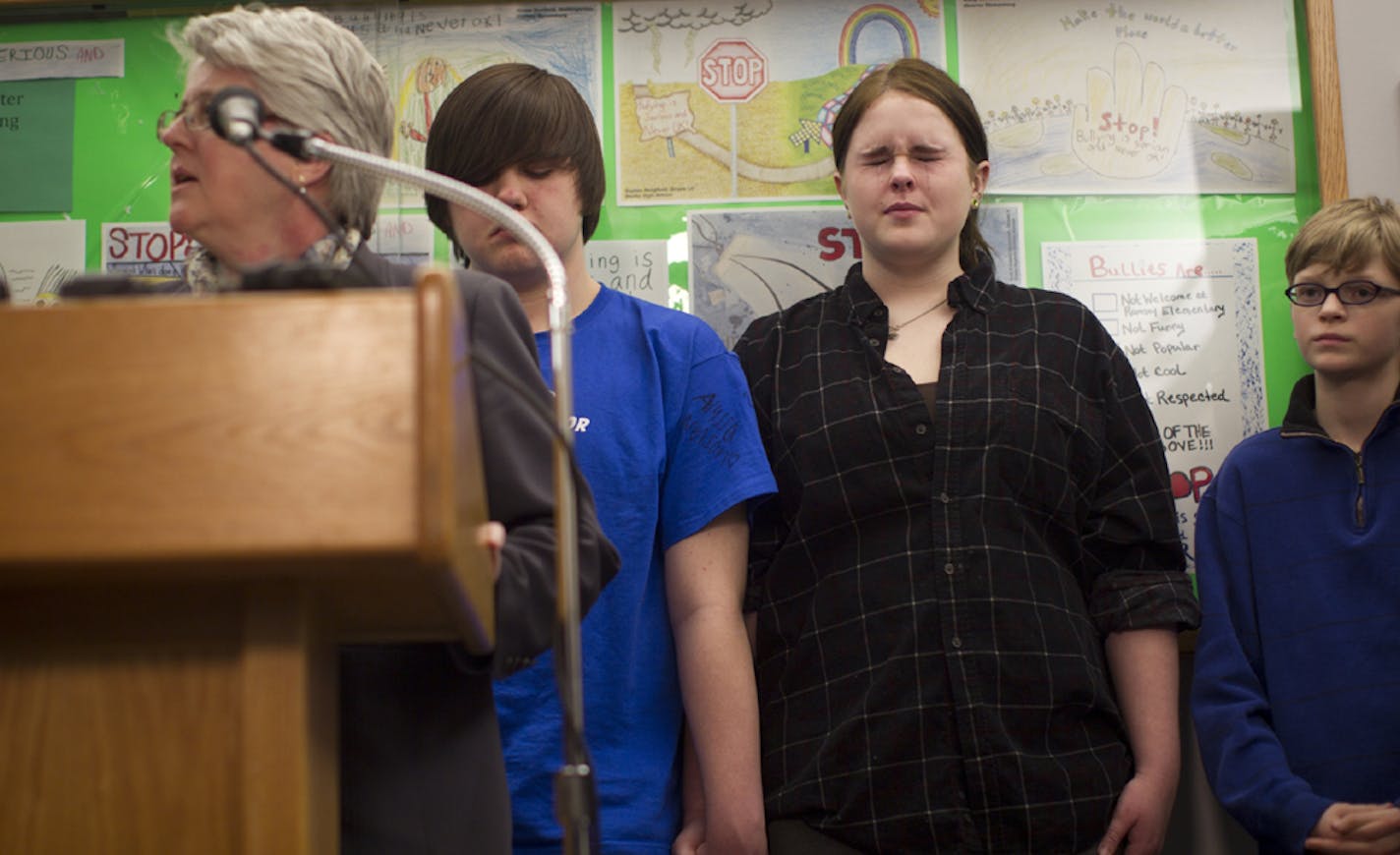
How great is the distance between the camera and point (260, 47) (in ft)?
4.59

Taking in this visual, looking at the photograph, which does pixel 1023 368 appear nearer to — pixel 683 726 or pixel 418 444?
pixel 683 726

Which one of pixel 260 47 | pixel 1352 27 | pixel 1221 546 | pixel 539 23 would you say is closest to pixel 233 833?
pixel 260 47

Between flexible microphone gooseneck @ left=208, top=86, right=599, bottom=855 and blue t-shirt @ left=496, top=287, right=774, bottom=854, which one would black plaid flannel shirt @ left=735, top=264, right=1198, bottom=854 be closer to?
blue t-shirt @ left=496, top=287, right=774, bottom=854

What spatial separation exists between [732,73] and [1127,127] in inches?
27.4

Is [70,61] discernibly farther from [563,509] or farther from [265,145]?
[563,509]

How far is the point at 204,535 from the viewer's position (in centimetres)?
79

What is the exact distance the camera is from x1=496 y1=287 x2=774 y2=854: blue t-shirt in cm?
171

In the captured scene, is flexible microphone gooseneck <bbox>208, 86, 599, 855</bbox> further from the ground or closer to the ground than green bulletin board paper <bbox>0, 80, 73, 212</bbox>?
closer to the ground

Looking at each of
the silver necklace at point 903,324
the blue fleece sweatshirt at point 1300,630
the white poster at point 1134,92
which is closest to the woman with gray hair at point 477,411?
the silver necklace at point 903,324

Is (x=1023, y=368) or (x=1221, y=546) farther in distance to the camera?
(x=1221, y=546)

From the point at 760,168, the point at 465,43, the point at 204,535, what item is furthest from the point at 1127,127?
the point at 204,535

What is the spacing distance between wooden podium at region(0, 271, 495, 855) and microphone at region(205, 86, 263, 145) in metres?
0.29

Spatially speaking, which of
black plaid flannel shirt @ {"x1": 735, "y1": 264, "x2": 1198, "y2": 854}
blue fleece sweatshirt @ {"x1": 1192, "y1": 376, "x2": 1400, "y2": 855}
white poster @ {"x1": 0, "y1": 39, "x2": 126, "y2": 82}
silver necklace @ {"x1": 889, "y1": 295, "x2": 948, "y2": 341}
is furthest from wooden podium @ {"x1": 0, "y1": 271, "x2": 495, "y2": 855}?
white poster @ {"x1": 0, "y1": 39, "x2": 126, "y2": 82}

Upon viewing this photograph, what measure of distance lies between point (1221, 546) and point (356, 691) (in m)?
1.47
